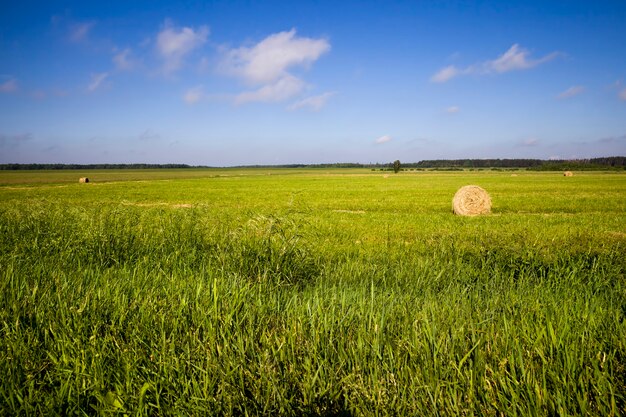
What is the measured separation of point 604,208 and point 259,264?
26.6 m

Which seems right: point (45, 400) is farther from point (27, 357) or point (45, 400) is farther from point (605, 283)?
point (605, 283)

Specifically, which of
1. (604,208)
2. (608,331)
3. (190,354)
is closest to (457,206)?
(604,208)

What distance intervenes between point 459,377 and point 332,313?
3.77ft

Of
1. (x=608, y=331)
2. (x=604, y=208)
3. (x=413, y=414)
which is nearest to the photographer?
(x=413, y=414)

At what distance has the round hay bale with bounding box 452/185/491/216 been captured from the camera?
22777mm

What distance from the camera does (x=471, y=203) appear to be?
76.8ft

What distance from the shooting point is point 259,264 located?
536 cm

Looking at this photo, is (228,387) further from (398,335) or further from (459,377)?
(459,377)

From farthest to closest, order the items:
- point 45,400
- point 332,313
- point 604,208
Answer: point 604,208
point 332,313
point 45,400

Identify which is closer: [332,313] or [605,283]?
[332,313]

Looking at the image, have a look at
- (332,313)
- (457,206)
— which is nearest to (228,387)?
(332,313)

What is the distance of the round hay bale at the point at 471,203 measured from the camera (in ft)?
74.7

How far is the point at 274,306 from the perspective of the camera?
11.7ft

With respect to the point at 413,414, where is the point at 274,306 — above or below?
above
